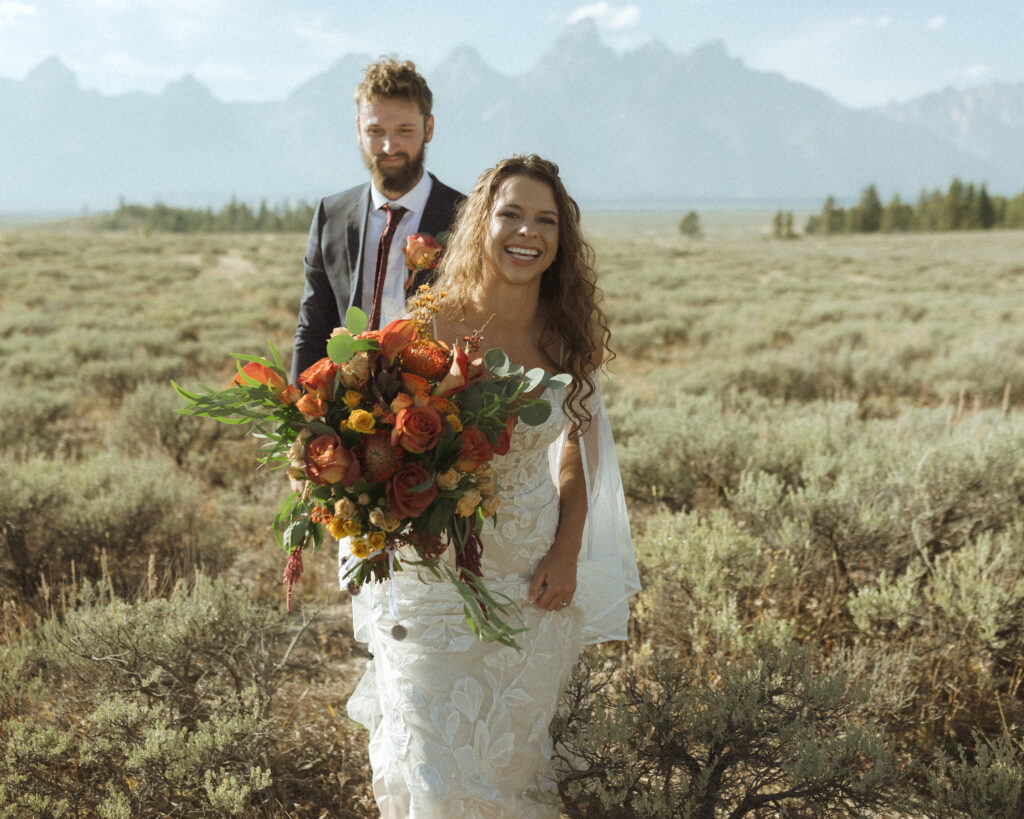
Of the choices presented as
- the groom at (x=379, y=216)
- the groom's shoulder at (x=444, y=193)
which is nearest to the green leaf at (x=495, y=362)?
the groom at (x=379, y=216)

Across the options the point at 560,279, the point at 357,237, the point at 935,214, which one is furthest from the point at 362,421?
the point at 935,214

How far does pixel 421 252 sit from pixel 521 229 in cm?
50

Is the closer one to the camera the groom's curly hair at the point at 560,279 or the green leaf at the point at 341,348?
the green leaf at the point at 341,348

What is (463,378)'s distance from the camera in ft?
5.70

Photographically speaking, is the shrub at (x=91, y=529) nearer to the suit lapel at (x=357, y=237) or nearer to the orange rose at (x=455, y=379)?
the suit lapel at (x=357, y=237)

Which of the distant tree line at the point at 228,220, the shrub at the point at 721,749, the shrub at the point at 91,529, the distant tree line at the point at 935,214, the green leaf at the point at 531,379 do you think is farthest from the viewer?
the distant tree line at the point at 935,214

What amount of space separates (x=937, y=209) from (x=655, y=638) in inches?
3262

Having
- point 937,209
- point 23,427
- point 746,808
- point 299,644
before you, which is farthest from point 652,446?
point 937,209

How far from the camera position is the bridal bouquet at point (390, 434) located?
5.39ft

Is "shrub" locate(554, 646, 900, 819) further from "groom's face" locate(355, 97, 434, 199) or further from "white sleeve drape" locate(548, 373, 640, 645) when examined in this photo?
"groom's face" locate(355, 97, 434, 199)

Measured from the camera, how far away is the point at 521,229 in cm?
225

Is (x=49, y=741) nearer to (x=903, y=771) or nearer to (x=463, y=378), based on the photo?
(x=463, y=378)

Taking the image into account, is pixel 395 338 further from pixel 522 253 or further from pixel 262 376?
pixel 522 253

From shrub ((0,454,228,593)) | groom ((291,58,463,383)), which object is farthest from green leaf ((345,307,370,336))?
shrub ((0,454,228,593))
